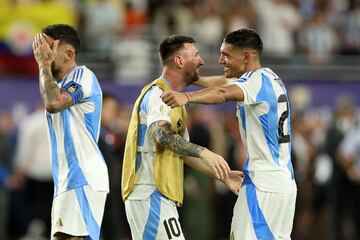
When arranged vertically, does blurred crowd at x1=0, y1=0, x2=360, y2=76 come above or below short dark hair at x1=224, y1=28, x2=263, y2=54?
below

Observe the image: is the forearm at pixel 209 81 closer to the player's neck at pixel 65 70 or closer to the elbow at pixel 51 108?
the player's neck at pixel 65 70

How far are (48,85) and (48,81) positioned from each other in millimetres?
34

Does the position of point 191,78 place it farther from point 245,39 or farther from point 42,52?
point 42,52

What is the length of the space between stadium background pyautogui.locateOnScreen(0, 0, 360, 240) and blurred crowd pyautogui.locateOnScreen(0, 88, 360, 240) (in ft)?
0.07

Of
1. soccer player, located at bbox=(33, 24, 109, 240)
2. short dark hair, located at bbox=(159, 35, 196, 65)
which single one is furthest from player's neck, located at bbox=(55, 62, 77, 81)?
short dark hair, located at bbox=(159, 35, 196, 65)

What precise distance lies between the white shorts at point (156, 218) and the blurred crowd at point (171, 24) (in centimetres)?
918

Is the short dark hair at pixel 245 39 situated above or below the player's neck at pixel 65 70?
above

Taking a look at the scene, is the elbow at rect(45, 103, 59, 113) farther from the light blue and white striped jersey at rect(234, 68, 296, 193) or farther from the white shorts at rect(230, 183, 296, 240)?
the white shorts at rect(230, 183, 296, 240)

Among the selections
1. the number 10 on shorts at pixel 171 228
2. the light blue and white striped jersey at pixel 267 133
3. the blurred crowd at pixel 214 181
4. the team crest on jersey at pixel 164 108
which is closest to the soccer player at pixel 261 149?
the light blue and white striped jersey at pixel 267 133

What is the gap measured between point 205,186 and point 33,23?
13.3ft

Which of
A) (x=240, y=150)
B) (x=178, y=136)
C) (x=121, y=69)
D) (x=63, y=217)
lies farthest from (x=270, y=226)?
(x=121, y=69)

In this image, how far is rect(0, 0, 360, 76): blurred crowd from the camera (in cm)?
1909

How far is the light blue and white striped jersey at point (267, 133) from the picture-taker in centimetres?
986

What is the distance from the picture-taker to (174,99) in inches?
363
